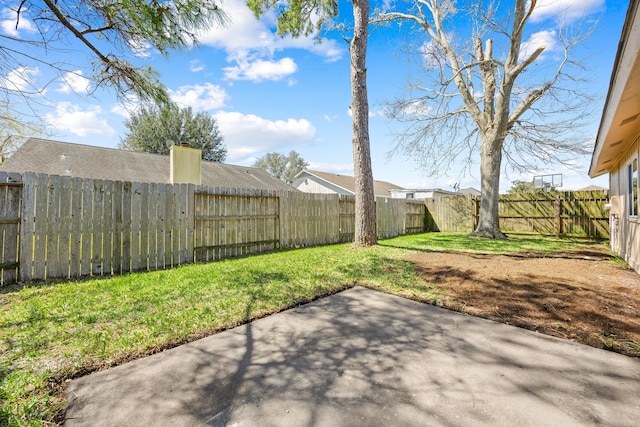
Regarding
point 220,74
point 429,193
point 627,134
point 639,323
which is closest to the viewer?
point 639,323

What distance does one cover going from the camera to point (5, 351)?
2.17 metres

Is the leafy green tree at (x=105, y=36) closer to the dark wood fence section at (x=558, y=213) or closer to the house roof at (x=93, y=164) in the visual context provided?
the house roof at (x=93, y=164)

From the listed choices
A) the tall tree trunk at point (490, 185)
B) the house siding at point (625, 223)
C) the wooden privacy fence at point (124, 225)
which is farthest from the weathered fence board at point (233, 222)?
the tall tree trunk at point (490, 185)

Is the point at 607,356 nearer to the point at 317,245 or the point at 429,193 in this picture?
the point at 317,245

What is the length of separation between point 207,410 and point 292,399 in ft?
1.57

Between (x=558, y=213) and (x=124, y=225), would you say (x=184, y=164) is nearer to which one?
(x=124, y=225)

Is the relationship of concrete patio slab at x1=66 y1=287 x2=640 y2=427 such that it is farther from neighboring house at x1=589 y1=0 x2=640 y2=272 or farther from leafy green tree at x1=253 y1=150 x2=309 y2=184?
leafy green tree at x1=253 y1=150 x2=309 y2=184

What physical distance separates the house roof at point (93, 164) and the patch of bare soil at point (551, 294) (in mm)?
12149

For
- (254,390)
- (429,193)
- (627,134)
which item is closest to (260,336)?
(254,390)

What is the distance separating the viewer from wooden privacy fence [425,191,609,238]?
34.4 ft

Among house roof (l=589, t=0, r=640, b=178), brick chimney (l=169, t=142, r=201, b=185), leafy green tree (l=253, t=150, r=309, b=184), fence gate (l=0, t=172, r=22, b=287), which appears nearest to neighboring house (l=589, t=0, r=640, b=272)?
house roof (l=589, t=0, r=640, b=178)

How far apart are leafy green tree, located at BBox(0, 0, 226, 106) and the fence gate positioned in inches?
79.5

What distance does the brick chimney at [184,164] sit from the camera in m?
10.5

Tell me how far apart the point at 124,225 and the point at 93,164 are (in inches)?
383
